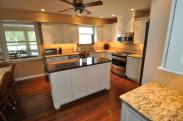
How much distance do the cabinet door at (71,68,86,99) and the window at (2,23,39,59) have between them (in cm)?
272

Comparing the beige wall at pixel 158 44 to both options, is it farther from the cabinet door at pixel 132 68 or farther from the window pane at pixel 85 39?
the window pane at pixel 85 39

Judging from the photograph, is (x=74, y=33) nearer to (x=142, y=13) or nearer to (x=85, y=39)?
(x=85, y=39)

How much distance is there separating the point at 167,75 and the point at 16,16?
15.2 feet

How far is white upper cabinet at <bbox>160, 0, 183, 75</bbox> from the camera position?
0.78 meters

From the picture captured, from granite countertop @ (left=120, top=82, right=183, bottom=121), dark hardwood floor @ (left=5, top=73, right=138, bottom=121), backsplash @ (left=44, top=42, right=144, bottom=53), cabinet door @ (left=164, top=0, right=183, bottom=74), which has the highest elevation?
cabinet door @ (left=164, top=0, right=183, bottom=74)

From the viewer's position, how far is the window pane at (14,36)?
3.74 metres

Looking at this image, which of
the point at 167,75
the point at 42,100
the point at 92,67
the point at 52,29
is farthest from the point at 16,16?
the point at 167,75

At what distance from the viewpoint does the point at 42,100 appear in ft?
8.98

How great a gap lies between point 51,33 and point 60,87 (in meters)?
2.71

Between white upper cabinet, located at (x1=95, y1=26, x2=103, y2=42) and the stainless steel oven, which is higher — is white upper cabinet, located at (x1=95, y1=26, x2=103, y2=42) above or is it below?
above

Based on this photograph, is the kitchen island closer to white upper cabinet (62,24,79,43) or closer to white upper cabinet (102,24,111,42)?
white upper cabinet (62,24,79,43)

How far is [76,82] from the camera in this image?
253 centimetres

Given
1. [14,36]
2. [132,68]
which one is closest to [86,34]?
[132,68]

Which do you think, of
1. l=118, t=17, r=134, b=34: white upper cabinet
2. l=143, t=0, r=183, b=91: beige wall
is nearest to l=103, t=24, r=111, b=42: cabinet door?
l=118, t=17, r=134, b=34: white upper cabinet
